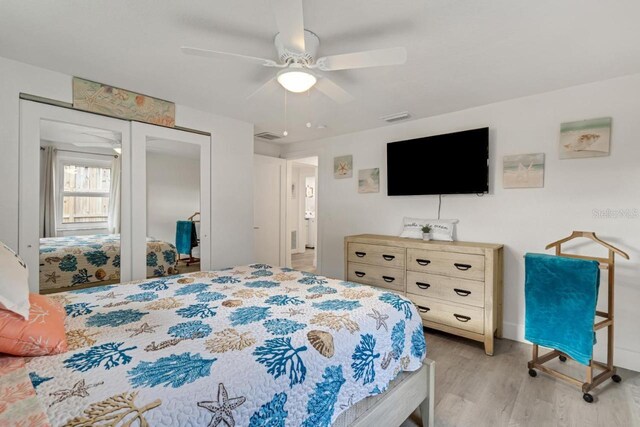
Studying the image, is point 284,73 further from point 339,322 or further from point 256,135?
point 256,135

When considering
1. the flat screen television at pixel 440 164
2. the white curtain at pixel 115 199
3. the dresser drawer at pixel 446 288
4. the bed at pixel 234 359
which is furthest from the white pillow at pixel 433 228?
the white curtain at pixel 115 199

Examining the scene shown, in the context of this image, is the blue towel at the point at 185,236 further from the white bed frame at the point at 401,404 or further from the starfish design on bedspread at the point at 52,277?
the white bed frame at the point at 401,404

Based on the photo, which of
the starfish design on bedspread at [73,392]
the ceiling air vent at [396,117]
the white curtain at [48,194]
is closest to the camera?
the starfish design on bedspread at [73,392]

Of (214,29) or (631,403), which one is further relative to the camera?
(631,403)

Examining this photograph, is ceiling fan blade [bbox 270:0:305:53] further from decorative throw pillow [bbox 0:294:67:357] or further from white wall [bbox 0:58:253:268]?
white wall [bbox 0:58:253:268]

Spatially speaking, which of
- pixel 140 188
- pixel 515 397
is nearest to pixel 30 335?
pixel 140 188

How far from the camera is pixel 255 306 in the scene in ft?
5.27

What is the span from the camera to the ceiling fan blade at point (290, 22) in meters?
1.30

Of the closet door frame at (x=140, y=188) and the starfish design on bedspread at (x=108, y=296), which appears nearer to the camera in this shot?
the starfish design on bedspread at (x=108, y=296)

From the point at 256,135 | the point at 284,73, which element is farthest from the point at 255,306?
the point at 256,135

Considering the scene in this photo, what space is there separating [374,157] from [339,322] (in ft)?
9.49

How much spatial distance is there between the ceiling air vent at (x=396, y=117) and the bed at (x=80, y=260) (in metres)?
2.81

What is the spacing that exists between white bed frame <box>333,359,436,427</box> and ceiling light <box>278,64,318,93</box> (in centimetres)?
180

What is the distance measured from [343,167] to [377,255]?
1.46 meters
